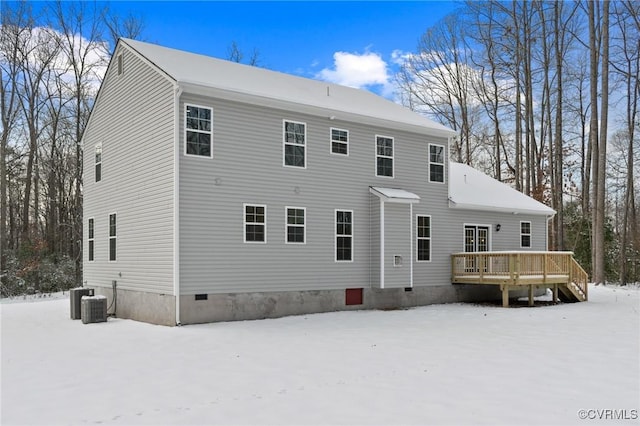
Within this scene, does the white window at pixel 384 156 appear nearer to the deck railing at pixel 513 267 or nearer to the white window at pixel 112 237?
the deck railing at pixel 513 267

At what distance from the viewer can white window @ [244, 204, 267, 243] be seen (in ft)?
45.4

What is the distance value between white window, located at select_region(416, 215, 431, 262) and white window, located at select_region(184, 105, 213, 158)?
734 centimetres

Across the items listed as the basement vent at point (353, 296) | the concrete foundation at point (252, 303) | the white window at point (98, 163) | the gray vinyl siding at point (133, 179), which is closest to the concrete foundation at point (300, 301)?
the concrete foundation at point (252, 303)

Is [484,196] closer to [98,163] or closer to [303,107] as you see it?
[303,107]

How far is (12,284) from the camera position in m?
24.2

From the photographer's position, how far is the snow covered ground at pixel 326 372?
5988 mm

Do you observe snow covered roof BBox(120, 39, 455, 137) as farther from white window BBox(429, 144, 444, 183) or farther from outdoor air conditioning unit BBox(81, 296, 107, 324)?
outdoor air conditioning unit BBox(81, 296, 107, 324)

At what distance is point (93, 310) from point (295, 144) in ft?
22.6

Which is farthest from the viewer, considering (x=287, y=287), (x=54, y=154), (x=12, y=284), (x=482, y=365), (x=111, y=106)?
(x=54, y=154)

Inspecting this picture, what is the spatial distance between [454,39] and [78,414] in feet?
107

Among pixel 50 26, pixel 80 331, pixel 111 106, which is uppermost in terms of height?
pixel 50 26

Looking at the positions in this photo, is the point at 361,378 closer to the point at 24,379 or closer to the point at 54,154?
the point at 24,379

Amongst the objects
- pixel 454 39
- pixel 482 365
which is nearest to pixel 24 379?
pixel 482 365

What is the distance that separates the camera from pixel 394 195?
1580cm
